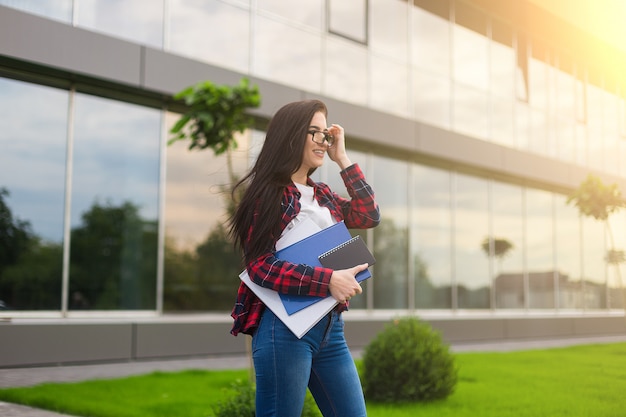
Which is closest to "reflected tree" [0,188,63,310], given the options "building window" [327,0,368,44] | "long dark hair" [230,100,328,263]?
"building window" [327,0,368,44]

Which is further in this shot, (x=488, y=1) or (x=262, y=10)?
(x=488, y=1)

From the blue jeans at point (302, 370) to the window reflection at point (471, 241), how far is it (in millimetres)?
16374

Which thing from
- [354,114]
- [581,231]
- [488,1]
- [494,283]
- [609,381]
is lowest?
[609,381]

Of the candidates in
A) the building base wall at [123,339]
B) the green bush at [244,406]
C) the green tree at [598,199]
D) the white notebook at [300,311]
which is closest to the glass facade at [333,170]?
the building base wall at [123,339]

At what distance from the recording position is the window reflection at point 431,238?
17.8 metres

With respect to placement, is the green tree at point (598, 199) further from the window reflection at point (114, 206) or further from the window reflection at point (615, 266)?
the window reflection at point (114, 206)

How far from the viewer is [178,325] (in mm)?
12219

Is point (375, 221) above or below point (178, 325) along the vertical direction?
above

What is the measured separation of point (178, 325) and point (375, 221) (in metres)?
9.46

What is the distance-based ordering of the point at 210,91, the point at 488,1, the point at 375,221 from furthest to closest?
the point at 488,1 < the point at 210,91 < the point at 375,221

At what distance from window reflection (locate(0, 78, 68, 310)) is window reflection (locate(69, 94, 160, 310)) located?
28 centimetres

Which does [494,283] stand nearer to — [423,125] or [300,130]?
[423,125]

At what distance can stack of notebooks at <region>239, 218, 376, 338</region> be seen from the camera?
279cm

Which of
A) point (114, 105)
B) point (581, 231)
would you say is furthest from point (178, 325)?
point (581, 231)
